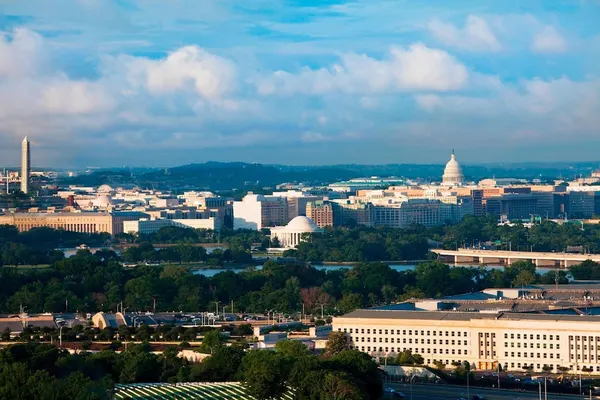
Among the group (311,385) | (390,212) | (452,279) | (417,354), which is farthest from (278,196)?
→ (311,385)

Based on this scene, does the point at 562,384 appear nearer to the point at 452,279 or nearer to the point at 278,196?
the point at 452,279

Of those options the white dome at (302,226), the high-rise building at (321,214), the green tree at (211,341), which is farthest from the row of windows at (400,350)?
the high-rise building at (321,214)

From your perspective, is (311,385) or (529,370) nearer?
(311,385)

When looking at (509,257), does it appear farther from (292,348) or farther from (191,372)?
(191,372)

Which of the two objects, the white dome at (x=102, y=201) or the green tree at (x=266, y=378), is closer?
the green tree at (x=266, y=378)

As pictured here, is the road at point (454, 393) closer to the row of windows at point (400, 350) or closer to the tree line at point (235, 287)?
the row of windows at point (400, 350)

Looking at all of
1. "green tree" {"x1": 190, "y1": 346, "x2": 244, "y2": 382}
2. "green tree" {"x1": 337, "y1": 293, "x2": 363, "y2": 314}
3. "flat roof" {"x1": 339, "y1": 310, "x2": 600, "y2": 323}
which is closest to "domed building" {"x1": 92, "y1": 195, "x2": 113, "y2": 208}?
"green tree" {"x1": 337, "y1": 293, "x2": 363, "y2": 314}
